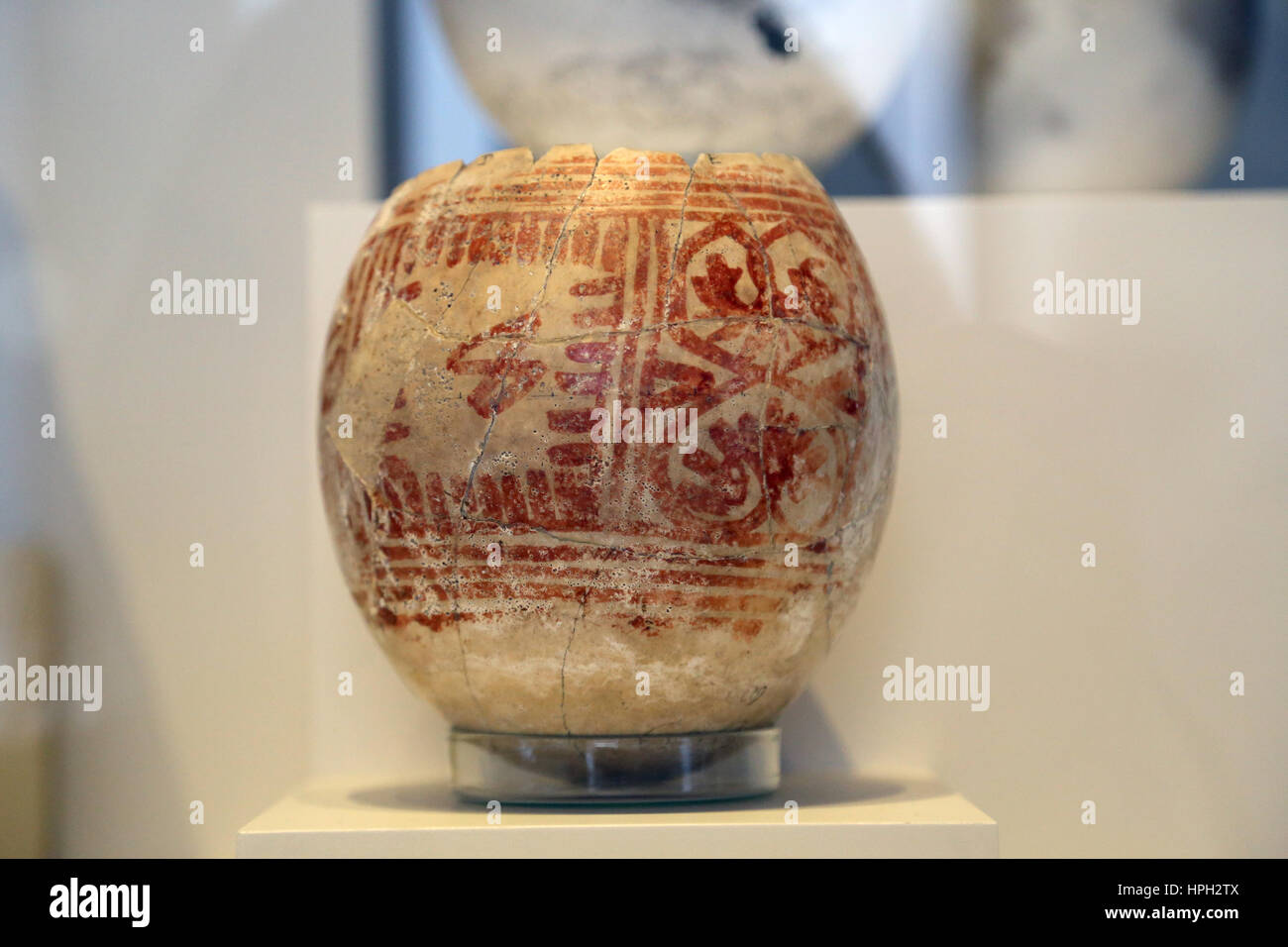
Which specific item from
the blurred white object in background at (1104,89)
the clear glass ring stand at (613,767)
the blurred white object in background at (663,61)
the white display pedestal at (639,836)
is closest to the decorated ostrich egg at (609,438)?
the clear glass ring stand at (613,767)

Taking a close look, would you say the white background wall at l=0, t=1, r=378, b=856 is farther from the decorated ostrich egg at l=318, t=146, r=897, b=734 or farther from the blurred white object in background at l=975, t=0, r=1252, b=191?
the blurred white object in background at l=975, t=0, r=1252, b=191

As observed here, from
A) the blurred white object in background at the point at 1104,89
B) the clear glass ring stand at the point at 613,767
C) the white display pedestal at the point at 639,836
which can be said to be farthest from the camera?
the blurred white object in background at the point at 1104,89

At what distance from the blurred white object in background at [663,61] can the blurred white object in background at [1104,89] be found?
26cm

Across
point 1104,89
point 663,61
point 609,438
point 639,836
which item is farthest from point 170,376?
point 1104,89

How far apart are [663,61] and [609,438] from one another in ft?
3.98

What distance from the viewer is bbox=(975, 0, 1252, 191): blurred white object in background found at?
2.88m

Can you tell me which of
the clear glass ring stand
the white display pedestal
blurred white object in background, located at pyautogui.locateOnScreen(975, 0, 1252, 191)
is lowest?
the white display pedestal

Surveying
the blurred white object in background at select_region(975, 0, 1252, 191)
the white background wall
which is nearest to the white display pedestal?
the white background wall

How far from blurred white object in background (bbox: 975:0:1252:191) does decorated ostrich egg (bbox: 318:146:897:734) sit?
85 cm

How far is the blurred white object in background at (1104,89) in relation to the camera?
2885 millimetres

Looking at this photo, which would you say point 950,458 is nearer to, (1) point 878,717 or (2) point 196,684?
(1) point 878,717

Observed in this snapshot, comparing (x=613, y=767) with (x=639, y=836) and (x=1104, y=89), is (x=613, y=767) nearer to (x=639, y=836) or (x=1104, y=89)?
(x=639, y=836)

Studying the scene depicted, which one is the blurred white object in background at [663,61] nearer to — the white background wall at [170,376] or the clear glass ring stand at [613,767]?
the white background wall at [170,376]
